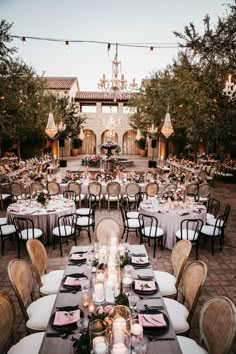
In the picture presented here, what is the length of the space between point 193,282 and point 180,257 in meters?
0.63

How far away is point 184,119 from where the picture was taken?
44.3 ft

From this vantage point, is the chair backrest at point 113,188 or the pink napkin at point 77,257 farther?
the chair backrest at point 113,188

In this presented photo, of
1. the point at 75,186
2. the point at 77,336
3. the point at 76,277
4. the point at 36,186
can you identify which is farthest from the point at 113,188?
the point at 77,336

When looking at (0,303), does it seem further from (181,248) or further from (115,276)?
(181,248)

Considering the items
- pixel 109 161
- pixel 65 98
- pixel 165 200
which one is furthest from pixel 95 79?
pixel 165 200

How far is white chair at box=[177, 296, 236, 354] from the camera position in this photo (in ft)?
8.36

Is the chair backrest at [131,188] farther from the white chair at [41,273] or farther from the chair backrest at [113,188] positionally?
the white chair at [41,273]

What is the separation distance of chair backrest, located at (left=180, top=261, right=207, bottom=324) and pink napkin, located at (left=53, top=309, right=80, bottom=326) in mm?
1380

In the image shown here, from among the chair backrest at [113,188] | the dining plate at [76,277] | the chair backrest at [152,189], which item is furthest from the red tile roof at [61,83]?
the dining plate at [76,277]

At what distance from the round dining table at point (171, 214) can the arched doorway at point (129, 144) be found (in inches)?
982

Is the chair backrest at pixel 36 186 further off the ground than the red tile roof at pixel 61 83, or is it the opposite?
the red tile roof at pixel 61 83

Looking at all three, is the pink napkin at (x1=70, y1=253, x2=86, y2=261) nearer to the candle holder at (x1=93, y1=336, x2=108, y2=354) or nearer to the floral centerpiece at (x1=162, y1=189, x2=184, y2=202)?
the candle holder at (x1=93, y1=336, x2=108, y2=354)

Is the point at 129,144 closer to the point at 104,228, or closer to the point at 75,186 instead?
the point at 75,186

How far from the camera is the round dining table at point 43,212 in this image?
21.4 ft
